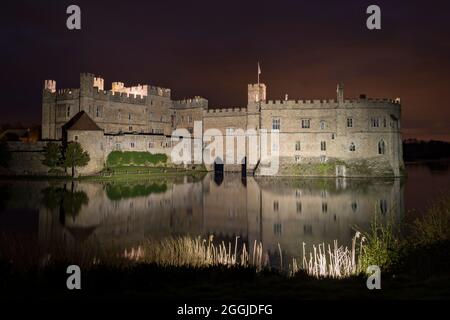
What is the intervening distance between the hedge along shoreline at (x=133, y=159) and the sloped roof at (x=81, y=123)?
3.60 metres

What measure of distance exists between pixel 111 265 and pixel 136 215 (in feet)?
35.0

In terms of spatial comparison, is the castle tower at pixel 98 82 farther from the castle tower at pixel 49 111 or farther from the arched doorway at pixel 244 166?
the arched doorway at pixel 244 166

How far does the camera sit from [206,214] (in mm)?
20734

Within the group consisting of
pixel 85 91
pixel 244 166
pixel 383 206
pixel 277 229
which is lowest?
pixel 277 229

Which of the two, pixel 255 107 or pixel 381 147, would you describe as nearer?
pixel 381 147

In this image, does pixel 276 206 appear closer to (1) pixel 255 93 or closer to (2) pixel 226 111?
(1) pixel 255 93

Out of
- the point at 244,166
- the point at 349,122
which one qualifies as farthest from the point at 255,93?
the point at 349,122

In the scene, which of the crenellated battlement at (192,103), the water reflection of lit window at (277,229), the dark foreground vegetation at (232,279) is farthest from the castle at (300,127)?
Answer: the dark foreground vegetation at (232,279)

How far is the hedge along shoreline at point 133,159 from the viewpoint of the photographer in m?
43.9

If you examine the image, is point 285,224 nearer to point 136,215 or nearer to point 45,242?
point 136,215

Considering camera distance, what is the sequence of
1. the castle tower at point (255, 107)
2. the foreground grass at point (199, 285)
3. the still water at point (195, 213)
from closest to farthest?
1. the foreground grass at point (199, 285)
2. the still water at point (195, 213)
3. the castle tower at point (255, 107)

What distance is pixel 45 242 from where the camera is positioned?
43.5 feet

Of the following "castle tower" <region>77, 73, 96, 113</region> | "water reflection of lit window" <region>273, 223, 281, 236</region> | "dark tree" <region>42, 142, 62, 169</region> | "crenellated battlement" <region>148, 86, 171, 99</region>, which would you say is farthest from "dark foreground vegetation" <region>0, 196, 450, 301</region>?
"crenellated battlement" <region>148, 86, 171, 99</region>

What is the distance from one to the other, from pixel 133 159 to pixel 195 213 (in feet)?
87.0
